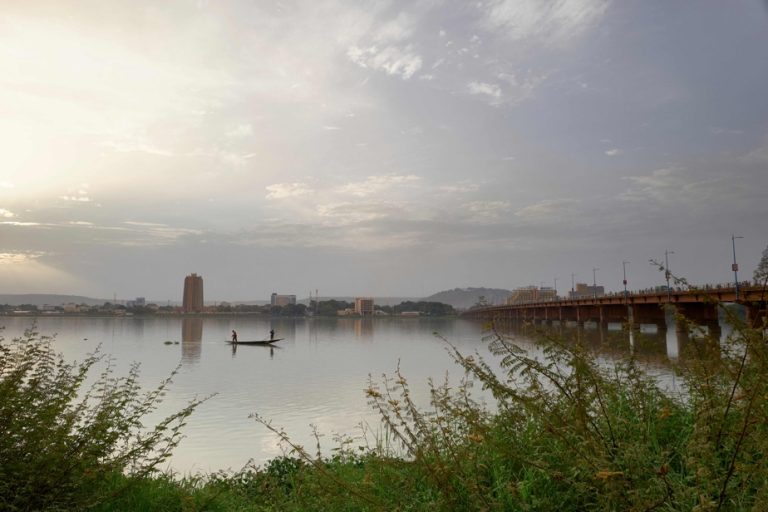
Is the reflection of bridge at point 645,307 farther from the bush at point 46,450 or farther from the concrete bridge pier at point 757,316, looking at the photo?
the bush at point 46,450

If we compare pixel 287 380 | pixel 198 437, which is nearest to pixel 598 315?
pixel 287 380

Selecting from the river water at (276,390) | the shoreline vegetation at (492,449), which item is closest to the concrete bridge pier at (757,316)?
the shoreline vegetation at (492,449)

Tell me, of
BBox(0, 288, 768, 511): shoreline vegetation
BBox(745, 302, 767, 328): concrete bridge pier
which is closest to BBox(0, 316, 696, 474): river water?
BBox(0, 288, 768, 511): shoreline vegetation

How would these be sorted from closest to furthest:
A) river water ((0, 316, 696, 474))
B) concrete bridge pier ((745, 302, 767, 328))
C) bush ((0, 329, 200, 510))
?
1. concrete bridge pier ((745, 302, 767, 328))
2. bush ((0, 329, 200, 510))
3. river water ((0, 316, 696, 474))

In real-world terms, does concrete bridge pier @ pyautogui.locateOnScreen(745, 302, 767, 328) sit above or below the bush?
above

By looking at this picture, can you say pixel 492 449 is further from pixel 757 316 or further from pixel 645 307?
pixel 645 307

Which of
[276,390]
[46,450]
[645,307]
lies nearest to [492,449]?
[46,450]

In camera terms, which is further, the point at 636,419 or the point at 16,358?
the point at 16,358

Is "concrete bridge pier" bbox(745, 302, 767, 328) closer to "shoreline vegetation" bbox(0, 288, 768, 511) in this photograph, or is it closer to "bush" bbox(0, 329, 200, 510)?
"shoreline vegetation" bbox(0, 288, 768, 511)

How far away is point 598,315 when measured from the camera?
95.8m

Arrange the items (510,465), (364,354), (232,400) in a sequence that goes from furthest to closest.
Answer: (364,354) → (232,400) → (510,465)

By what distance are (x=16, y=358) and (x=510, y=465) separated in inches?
302

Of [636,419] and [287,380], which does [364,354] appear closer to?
[287,380]

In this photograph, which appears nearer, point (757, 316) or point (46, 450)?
point (757, 316)
